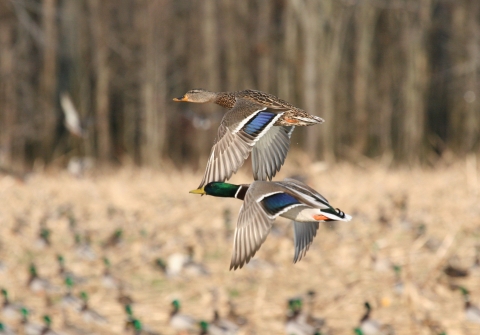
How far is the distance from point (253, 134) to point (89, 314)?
348 centimetres

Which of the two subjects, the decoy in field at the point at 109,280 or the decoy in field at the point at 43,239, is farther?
the decoy in field at the point at 43,239

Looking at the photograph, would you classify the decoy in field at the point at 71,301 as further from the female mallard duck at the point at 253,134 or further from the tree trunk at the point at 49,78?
the tree trunk at the point at 49,78

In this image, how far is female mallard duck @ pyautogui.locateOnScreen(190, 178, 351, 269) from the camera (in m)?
1.93

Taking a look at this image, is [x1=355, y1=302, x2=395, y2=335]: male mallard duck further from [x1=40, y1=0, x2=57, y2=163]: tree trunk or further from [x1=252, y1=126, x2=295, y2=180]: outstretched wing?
[x1=40, y1=0, x2=57, y2=163]: tree trunk

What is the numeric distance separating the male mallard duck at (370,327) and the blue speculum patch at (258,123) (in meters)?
2.68

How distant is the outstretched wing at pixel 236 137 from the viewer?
2.25m

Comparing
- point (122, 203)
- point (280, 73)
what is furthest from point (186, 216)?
point (280, 73)

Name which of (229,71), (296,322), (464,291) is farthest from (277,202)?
(229,71)

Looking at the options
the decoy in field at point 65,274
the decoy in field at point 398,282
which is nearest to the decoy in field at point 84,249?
the decoy in field at point 65,274

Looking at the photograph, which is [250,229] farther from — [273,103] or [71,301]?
[71,301]

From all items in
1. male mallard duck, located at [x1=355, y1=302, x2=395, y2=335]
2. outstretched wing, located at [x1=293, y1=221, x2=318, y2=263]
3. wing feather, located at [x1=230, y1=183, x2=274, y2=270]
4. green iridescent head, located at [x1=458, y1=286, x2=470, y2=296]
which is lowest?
male mallard duck, located at [x1=355, y1=302, x2=395, y2=335]

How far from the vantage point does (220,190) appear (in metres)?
2.12

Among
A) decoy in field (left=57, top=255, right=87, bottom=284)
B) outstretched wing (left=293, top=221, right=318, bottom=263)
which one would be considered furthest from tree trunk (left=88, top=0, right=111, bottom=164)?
outstretched wing (left=293, top=221, right=318, bottom=263)

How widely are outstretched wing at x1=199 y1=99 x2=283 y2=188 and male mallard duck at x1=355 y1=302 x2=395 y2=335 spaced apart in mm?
2654
